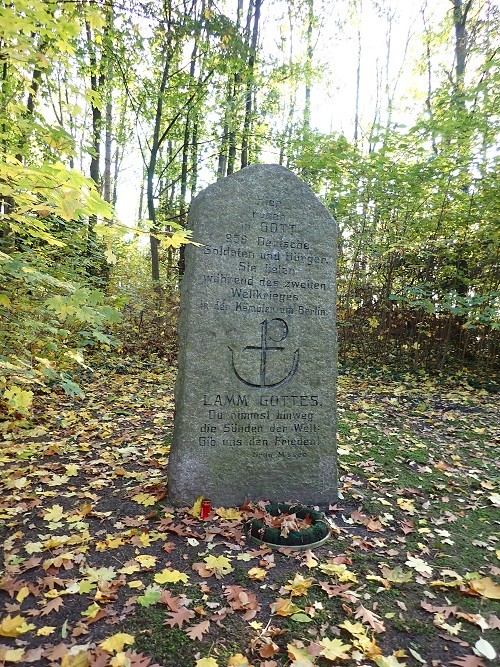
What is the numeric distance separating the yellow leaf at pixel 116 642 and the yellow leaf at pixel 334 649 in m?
0.86

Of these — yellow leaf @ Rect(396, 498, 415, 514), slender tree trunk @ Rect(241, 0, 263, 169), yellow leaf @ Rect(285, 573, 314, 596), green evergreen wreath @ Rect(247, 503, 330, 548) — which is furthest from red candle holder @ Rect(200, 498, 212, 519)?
slender tree trunk @ Rect(241, 0, 263, 169)

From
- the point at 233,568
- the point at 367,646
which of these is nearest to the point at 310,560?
the point at 233,568

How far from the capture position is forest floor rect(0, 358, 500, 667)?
205cm

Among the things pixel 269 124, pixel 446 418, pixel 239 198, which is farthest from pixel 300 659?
pixel 269 124

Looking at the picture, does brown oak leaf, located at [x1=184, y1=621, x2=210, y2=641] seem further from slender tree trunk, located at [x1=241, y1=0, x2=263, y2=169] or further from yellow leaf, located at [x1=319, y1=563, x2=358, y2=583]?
slender tree trunk, located at [x1=241, y1=0, x2=263, y2=169]

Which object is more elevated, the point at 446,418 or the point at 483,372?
the point at 483,372

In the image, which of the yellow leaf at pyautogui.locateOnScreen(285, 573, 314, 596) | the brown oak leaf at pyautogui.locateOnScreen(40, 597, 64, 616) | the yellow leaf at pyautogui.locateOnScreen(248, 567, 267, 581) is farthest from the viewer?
the yellow leaf at pyautogui.locateOnScreen(248, 567, 267, 581)

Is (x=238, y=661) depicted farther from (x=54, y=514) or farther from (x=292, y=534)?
(x=54, y=514)

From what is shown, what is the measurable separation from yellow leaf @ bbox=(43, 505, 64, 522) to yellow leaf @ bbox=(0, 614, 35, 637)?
1.03 m

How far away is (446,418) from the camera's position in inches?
225

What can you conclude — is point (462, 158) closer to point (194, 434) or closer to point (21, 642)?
point (194, 434)

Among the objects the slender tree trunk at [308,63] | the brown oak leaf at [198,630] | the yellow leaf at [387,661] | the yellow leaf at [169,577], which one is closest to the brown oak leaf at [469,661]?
the yellow leaf at [387,661]

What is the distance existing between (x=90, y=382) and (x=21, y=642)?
542 centimetres

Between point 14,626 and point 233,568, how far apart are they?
114cm
